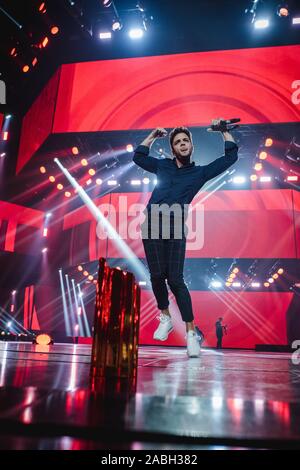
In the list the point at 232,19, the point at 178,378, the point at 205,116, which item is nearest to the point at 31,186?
the point at 205,116

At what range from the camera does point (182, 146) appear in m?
Answer: 2.80

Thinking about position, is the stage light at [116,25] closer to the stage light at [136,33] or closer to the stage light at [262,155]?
the stage light at [136,33]

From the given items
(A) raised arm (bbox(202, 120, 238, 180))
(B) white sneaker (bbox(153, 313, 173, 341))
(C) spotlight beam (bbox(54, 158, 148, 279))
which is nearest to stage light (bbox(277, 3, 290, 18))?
(A) raised arm (bbox(202, 120, 238, 180))

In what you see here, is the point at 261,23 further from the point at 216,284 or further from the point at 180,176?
the point at 216,284

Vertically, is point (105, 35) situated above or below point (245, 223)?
above

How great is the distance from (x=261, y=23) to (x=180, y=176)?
4632 mm

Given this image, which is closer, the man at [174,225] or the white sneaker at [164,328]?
the man at [174,225]

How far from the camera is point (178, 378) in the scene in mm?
1396

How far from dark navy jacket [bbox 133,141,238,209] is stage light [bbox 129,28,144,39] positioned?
442 cm

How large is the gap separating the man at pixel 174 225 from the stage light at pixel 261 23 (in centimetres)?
421

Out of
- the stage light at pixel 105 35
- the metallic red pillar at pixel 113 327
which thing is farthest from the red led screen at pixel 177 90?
the metallic red pillar at pixel 113 327

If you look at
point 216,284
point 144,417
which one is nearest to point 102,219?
point 216,284

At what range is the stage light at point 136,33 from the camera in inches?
243

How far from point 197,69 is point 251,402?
20.2 ft
